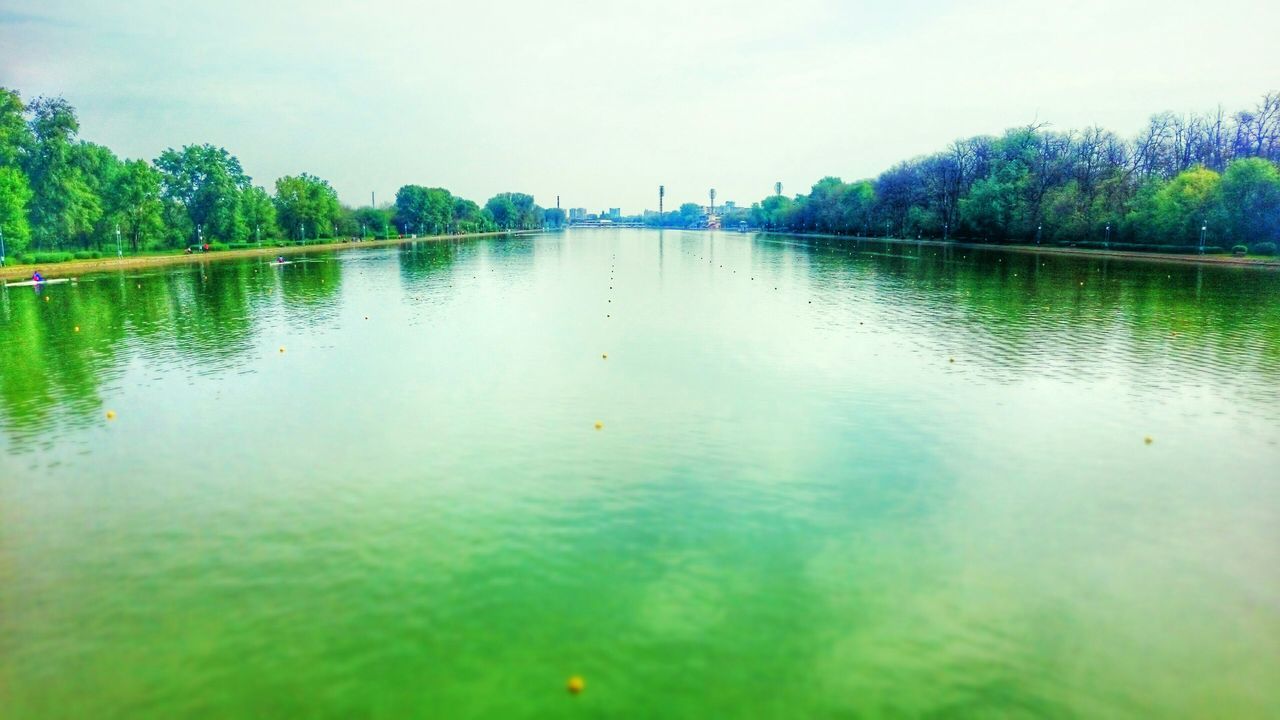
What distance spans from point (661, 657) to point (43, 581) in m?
7.01

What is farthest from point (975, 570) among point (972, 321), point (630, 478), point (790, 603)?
point (972, 321)

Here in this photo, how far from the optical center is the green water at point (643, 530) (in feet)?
21.6

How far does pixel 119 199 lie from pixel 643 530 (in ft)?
236

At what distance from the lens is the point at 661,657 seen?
271 inches

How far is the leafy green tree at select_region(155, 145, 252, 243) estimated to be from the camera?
3019 inches

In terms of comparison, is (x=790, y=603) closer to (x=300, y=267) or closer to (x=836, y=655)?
(x=836, y=655)

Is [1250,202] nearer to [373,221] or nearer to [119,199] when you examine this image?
[119,199]

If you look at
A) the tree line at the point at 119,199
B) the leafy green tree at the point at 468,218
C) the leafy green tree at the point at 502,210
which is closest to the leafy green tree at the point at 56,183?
the tree line at the point at 119,199

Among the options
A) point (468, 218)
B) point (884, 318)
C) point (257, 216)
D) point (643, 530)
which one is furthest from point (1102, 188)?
point (468, 218)

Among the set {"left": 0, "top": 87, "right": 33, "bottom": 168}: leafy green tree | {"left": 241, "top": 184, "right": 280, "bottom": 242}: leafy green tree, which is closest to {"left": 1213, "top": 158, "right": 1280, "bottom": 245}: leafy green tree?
{"left": 241, "top": 184, "right": 280, "bottom": 242}: leafy green tree

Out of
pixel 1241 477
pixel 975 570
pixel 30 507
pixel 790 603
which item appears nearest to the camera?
pixel 790 603

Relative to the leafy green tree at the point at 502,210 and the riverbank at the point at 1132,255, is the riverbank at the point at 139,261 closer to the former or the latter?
the riverbank at the point at 1132,255

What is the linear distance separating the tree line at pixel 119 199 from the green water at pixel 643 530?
48178 mm

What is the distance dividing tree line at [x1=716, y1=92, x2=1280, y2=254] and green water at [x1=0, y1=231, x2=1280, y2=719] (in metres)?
42.9
